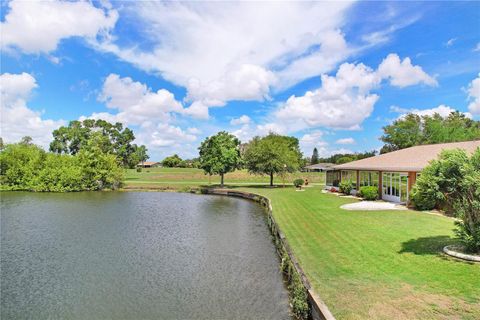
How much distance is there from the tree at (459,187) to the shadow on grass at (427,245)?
1.06m

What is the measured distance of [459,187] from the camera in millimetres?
10398

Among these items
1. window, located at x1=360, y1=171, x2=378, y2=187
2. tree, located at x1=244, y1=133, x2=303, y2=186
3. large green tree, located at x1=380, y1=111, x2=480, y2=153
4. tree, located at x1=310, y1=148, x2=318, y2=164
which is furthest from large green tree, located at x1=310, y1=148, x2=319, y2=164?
window, located at x1=360, y1=171, x2=378, y2=187

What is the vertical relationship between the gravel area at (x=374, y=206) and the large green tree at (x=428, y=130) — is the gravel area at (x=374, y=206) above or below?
below

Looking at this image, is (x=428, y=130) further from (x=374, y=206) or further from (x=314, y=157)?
(x=314, y=157)

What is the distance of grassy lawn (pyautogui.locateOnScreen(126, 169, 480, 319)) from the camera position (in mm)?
7430

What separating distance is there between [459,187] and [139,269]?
11651mm

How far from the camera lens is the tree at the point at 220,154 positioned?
47.0 m

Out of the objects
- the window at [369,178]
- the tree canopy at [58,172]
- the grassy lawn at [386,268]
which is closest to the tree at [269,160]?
the window at [369,178]

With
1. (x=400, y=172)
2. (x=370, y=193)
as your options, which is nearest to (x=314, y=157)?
(x=370, y=193)

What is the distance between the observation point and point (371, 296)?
810 centimetres

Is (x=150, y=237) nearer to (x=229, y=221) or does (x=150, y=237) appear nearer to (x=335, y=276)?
(x=229, y=221)

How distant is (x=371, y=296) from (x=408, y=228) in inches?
338

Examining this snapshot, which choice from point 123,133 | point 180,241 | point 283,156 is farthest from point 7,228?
point 123,133

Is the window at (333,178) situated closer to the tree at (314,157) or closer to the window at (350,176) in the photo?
the window at (350,176)
